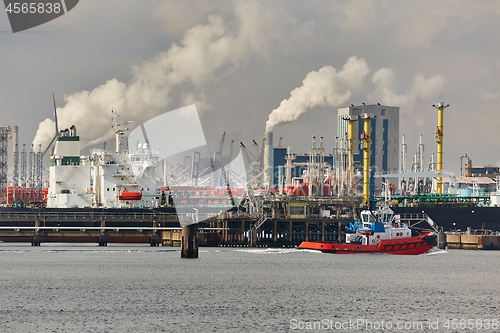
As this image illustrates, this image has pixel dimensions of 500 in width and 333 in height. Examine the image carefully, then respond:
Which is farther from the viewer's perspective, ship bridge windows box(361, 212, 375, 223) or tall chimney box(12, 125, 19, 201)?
tall chimney box(12, 125, 19, 201)

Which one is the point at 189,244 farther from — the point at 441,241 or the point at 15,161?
the point at 15,161

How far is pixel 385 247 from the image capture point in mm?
104500

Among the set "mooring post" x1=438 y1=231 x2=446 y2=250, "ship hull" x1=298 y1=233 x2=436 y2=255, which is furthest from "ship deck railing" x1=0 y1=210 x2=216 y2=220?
"mooring post" x1=438 y1=231 x2=446 y2=250

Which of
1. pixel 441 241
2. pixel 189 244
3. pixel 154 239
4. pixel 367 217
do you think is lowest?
pixel 441 241

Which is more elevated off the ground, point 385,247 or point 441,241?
point 385,247

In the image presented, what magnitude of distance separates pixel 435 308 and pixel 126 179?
256 ft

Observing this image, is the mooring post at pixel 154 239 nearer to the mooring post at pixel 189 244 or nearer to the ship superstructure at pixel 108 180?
the ship superstructure at pixel 108 180

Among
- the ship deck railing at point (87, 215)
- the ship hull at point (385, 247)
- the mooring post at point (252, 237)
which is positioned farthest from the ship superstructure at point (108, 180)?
the ship hull at point (385, 247)

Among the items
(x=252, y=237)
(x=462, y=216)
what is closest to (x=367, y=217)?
(x=252, y=237)

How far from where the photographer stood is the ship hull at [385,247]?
343 ft

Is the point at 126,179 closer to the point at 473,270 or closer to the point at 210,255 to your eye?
the point at 210,255

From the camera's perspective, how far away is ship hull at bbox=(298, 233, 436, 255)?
343 ft

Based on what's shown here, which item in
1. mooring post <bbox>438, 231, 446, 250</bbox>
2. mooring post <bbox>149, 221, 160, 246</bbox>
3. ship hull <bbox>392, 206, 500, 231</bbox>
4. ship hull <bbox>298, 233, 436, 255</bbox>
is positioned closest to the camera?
ship hull <bbox>298, 233, 436, 255</bbox>

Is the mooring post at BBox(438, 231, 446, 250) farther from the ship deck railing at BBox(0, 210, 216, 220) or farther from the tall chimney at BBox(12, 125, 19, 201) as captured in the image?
the tall chimney at BBox(12, 125, 19, 201)
